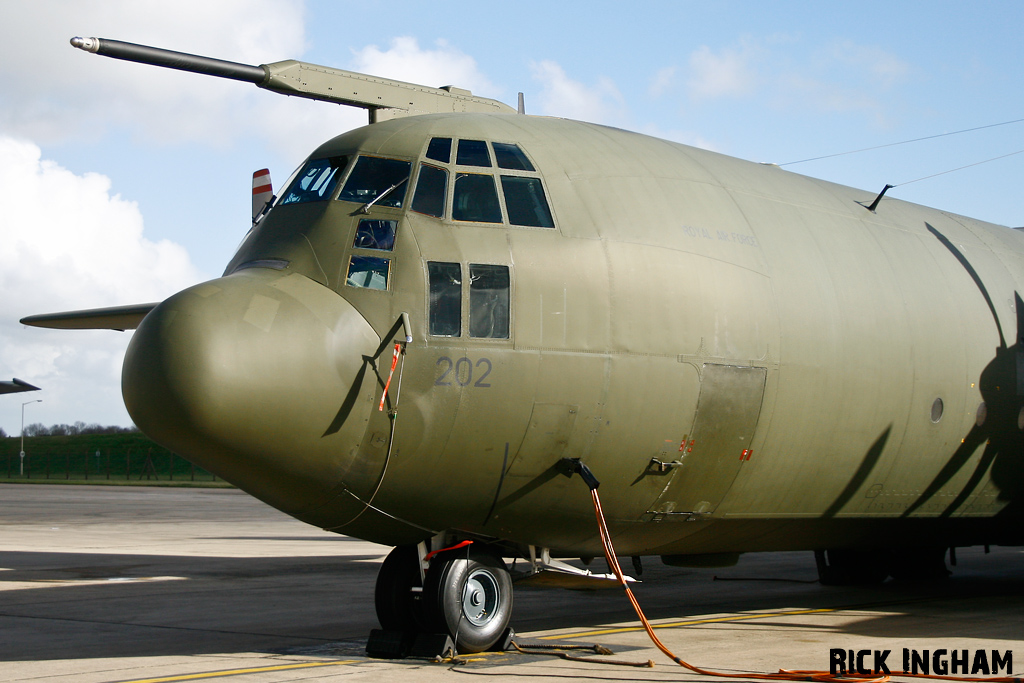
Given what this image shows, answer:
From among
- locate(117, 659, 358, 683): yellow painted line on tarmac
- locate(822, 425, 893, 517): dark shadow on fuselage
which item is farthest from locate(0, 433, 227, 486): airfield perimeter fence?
locate(117, 659, 358, 683): yellow painted line on tarmac

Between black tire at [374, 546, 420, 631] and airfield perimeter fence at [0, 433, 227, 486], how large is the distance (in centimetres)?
6784

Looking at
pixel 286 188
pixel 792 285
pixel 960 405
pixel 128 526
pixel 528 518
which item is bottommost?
pixel 128 526

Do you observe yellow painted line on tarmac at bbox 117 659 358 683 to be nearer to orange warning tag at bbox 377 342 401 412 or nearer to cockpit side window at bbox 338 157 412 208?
orange warning tag at bbox 377 342 401 412

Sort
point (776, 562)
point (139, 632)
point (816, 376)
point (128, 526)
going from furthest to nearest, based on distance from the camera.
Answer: point (128, 526) < point (776, 562) < point (139, 632) < point (816, 376)

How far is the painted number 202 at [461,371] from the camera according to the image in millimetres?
8664

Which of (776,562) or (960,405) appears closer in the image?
(960,405)

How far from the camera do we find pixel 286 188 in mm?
9961

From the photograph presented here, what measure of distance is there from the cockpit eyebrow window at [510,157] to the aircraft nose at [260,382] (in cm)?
210

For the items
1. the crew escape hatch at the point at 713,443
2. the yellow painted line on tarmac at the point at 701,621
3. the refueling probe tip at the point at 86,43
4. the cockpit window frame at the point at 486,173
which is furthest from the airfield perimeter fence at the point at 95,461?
the cockpit window frame at the point at 486,173

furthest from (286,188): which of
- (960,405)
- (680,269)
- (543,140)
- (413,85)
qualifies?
(960,405)

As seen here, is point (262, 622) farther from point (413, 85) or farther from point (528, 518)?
point (413, 85)

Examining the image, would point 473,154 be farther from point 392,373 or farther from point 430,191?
point 392,373

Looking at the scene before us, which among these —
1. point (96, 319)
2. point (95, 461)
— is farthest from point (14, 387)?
point (95, 461)

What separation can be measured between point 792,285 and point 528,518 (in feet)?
11.8
